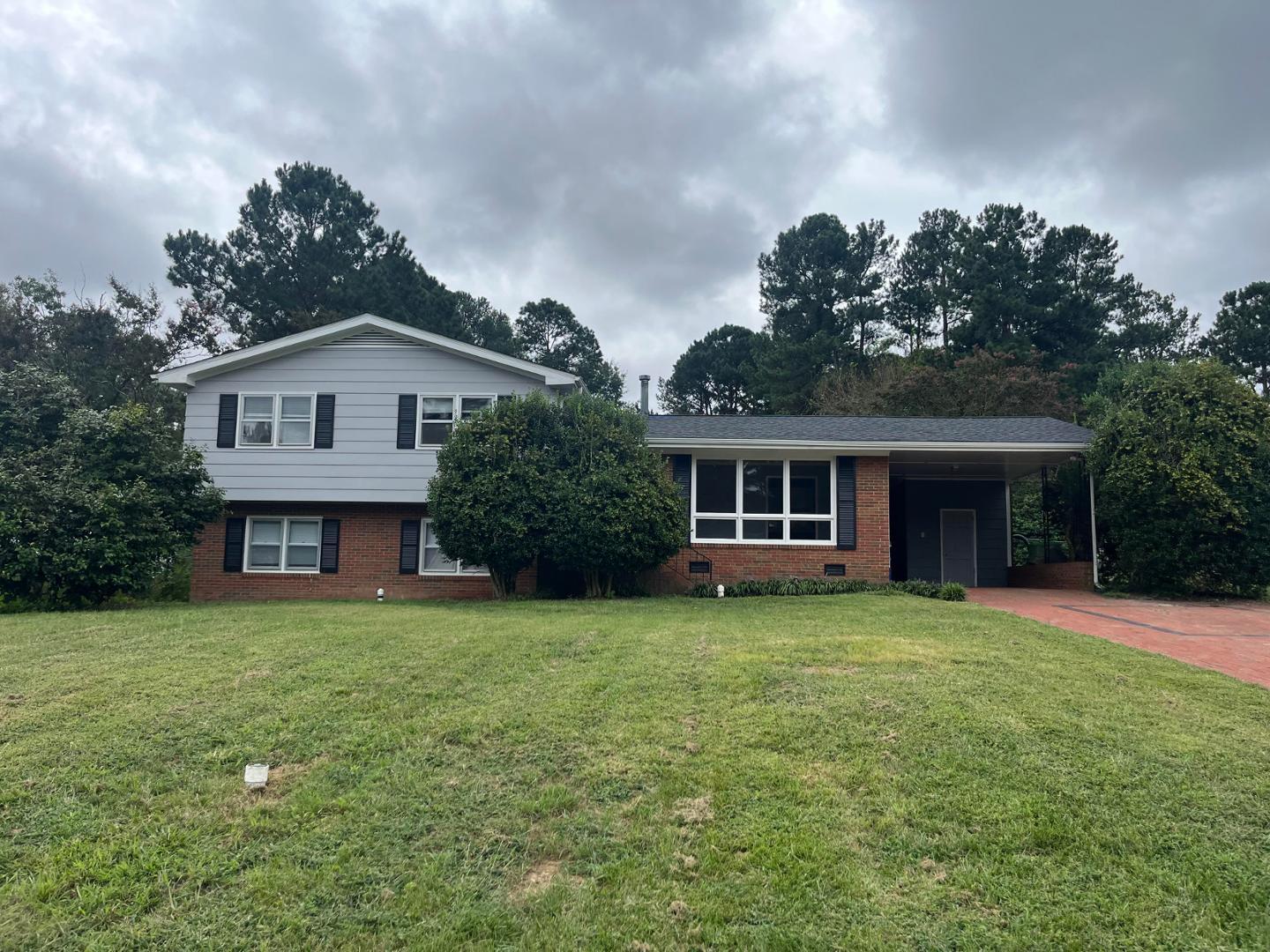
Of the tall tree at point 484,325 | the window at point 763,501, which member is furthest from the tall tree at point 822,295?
the window at point 763,501

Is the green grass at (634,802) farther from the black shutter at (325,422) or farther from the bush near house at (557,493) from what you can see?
the black shutter at (325,422)

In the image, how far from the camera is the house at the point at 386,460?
48.2ft

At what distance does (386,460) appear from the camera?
15133 millimetres

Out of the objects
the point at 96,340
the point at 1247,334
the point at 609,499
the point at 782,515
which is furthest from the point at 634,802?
the point at 1247,334

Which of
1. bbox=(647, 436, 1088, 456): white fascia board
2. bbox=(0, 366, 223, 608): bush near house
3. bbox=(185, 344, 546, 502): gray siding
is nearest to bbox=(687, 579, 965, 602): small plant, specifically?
bbox=(647, 436, 1088, 456): white fascia board

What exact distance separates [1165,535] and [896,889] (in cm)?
1227

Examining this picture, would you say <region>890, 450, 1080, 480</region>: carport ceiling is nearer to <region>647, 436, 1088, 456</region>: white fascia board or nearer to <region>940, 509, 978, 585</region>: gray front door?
<region>647, 436, 1088, 456</region>: white fascia board

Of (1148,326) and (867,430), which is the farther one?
(1148,326)

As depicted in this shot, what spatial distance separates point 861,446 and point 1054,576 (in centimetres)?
551

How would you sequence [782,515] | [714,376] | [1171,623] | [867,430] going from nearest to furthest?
[1171,623] < [782,515] < [867,430] < [714,376]

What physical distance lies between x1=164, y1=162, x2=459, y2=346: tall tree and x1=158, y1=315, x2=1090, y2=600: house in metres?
14.8

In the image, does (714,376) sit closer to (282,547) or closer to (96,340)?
(96,340)

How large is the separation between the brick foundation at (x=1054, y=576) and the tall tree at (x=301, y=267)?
2301 centimetres

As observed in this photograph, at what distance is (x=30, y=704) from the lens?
5.47 m
